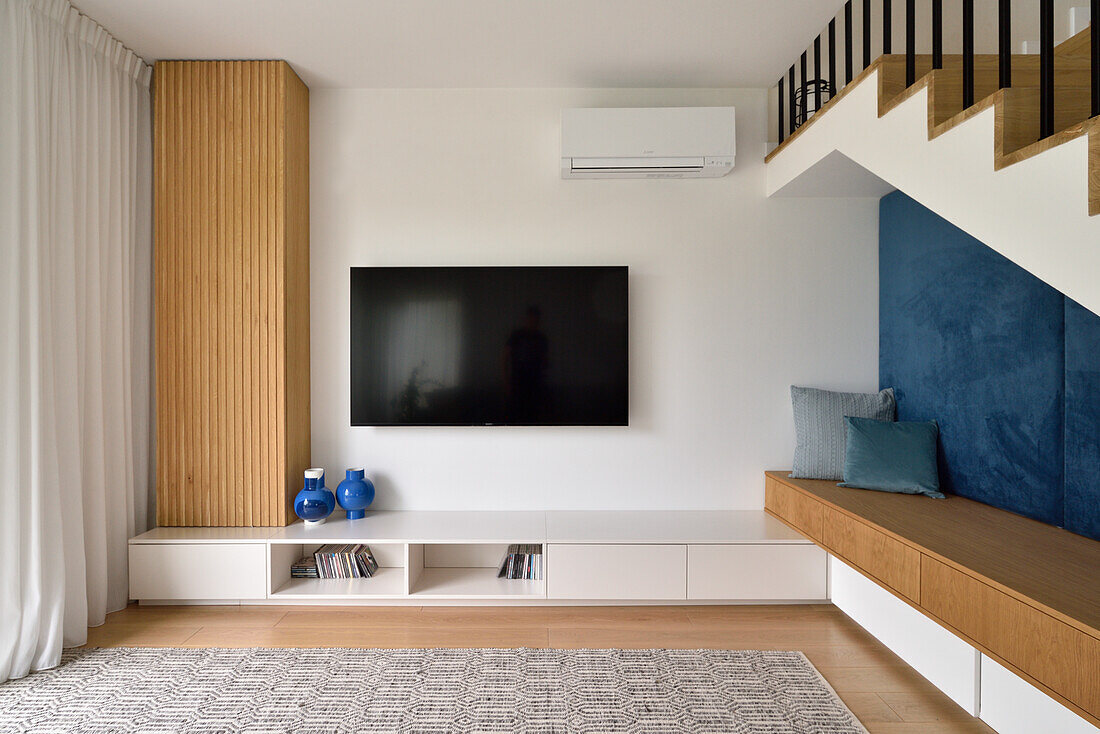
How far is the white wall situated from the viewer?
3.53 m

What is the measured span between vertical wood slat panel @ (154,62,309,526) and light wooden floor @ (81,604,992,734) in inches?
19.7

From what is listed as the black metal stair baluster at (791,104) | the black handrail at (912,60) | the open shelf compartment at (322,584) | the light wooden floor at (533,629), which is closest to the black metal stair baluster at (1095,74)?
the black handrail at (912,60)

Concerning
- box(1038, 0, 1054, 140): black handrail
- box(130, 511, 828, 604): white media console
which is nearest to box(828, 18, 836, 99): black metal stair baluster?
box(1038, 0, 1054, 140): black handrail

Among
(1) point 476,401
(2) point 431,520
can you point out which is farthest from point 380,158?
(2) point 431,520

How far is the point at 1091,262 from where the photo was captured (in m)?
1.46

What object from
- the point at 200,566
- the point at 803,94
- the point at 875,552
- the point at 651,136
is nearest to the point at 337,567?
the point at 200,566

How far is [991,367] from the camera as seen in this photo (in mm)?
2684

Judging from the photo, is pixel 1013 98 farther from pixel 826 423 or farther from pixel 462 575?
pixel 462 575

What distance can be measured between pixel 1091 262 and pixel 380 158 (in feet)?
10.2

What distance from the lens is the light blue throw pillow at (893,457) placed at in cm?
296

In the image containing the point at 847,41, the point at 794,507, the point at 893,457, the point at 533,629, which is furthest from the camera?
the point at 794,507

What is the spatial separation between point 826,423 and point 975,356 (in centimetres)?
77

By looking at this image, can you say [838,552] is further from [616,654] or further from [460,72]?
[460,72]

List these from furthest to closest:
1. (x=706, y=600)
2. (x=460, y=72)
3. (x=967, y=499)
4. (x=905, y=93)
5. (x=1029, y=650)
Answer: (x=460, y=72), (x=706, y=600), (x=967, y=499), (x=905, y=93), (x=1029, y=650)
